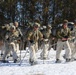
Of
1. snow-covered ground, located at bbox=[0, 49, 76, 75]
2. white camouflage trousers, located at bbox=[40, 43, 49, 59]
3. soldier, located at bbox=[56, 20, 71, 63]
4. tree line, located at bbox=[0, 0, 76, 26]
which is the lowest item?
snow-covered ground, located at bbox=[0, 49, 76, 75]

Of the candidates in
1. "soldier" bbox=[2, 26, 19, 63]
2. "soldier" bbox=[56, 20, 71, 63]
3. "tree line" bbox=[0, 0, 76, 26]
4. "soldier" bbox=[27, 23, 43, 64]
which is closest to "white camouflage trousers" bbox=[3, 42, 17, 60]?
"soldier" bbox=[2, 26, 19, 63]

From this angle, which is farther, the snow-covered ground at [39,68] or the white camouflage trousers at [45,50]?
the white camouflage trousers at [45,50]

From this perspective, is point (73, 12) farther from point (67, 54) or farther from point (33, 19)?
point (67, 54)

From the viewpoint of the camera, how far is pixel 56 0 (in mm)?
36000

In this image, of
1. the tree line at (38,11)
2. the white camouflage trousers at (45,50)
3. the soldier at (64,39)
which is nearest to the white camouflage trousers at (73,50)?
the soldier at (64,39)

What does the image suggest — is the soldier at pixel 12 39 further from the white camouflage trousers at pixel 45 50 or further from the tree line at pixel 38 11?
the tree line at pixel 38 11

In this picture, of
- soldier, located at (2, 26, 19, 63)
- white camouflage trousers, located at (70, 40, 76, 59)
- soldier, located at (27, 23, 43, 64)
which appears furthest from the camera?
white camouflage trousers, located at (70, 40, 76, 59)

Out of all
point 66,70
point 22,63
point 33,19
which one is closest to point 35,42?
point 22,63

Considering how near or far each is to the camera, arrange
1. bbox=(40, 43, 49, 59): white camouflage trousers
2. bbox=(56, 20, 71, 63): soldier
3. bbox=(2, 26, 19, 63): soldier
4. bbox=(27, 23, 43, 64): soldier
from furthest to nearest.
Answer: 1. bbox=(40, 43, 49, 59): white camouflage trousers
2. bbox=(56, 20, 71, 63): soldier
3. bbox=(2, 26, 19, 63): soldier
4. bbox=(27, 23, 43, 64): soldier

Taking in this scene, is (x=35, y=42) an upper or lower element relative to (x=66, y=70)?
upper

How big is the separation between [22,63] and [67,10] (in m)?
19.9

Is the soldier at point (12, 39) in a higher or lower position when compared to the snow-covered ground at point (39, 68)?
higher

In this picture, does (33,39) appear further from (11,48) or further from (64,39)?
(64,39)

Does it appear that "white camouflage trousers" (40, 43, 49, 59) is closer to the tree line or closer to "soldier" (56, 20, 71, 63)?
"soldier" (56, 20, 71, 63)
